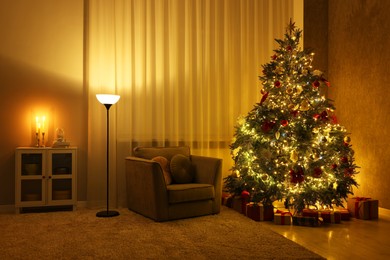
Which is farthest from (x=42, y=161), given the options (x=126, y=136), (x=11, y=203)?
(x=126, y=136)

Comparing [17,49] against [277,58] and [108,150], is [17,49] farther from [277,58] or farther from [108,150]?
[277,58]

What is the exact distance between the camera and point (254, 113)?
4.75 m

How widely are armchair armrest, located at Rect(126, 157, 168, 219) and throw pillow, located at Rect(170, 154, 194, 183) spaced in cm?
44

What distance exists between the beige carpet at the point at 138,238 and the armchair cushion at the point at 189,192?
227 millimetres

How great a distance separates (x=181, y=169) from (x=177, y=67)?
1.45 metres

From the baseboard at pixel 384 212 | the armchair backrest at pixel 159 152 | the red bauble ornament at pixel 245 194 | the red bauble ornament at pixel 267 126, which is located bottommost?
the baseboard at pixel 384 212

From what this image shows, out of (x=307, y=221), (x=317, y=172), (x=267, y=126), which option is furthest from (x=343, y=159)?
(x=267, y=126)

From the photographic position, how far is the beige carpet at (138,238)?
3.30 m

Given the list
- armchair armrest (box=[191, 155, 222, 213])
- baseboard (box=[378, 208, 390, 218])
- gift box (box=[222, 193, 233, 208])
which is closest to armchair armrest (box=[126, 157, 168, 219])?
armchair armrest (box=[191, 155, 222, 213])

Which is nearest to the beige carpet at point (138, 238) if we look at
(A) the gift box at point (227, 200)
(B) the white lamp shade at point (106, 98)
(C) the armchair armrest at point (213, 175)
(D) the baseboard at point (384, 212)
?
(C) the armchair armrest at point (213, 175)

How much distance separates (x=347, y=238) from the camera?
386cm

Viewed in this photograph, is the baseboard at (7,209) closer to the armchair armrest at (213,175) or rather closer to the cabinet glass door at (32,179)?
the cabinet glass door at (32,179)

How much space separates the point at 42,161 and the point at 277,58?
117 inches

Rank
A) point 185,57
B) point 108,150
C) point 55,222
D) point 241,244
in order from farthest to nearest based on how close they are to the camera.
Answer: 1. point 185,57
2. point 108,150
3. point 55,222
4. point 241,244
